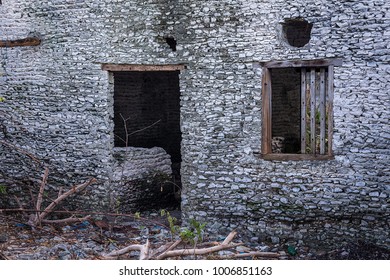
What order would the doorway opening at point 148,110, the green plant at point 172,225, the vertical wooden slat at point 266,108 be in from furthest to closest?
the doorway opening at point 148,110 → the vertical wooden slat at point 266,108 → the green plant at point 172,225

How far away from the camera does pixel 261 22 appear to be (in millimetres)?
8047

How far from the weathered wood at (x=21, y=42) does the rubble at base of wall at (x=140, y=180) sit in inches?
82.7

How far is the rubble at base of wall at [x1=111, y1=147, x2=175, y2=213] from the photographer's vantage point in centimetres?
928

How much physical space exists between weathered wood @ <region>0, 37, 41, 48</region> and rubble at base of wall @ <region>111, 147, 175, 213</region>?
210cm

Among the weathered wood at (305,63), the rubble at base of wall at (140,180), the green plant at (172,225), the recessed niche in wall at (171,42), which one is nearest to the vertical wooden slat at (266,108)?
the weathered wood at (305,63)

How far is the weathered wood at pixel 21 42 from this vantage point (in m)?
9.23

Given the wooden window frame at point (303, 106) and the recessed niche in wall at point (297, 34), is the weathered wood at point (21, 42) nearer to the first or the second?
the wooden window frame at point (303, 106)

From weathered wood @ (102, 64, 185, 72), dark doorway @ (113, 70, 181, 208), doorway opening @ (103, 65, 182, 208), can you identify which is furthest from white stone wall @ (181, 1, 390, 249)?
dark doorway @ (113, 70, 181, 208)

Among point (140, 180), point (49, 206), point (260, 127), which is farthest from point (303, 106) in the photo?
point (49, 206)

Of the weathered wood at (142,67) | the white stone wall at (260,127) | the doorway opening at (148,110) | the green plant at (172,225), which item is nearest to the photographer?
the green plant at (172,225)

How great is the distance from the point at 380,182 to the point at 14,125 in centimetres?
575

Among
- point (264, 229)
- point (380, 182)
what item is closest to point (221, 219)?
point (264, 229)

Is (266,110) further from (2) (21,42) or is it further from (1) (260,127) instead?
(2) (21,42)
